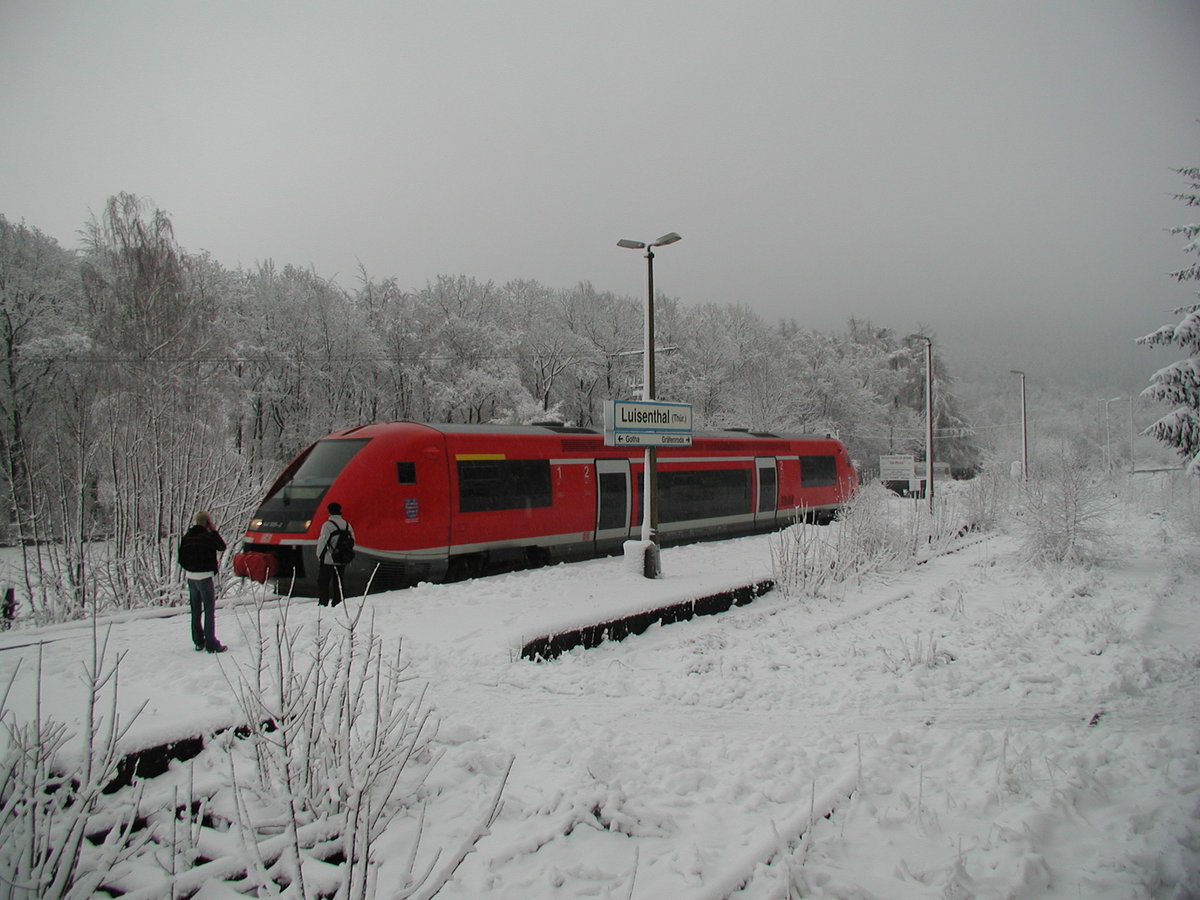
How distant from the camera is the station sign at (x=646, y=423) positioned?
11406 millimetres

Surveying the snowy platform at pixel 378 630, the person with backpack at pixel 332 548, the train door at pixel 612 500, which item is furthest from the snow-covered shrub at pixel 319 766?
the train door at pixel 612 500

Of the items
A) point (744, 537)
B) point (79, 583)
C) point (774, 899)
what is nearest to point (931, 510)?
point (744, 537)

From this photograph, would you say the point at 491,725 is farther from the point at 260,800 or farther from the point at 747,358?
the point at 747,358

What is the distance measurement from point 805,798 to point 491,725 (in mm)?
2415

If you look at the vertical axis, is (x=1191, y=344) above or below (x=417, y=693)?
above

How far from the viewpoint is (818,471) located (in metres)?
22.3

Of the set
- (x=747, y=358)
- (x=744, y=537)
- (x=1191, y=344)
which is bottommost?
(x=744, y=537)

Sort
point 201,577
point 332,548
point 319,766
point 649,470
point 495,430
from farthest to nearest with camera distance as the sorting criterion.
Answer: point 495,430 → point 649,470 → point 332,548 → point 201,577 → point 319,766

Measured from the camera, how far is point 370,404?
34.3m

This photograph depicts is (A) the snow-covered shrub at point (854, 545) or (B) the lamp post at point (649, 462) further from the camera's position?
(B) the lamp post at point (649, 462)

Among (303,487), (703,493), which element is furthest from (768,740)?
(703,493)

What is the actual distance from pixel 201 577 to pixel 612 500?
8.94m

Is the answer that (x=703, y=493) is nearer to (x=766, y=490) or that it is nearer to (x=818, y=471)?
(x=766, y=490)

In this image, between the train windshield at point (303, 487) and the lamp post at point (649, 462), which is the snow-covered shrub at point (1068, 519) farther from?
the train windshield at point (303, 487)
